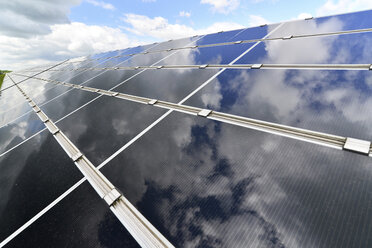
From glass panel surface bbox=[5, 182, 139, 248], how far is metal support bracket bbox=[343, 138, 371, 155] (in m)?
2.74

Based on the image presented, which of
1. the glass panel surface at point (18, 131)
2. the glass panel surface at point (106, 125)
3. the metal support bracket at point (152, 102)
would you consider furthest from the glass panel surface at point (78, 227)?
the glass panel surface at point (18, 131)

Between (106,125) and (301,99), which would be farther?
(106,125)

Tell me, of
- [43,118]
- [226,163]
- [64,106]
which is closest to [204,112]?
[226,163]

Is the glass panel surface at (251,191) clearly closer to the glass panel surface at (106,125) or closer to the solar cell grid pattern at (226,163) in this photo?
the solar cell grid pattern at (226,163)

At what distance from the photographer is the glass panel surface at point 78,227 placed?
2.22 m

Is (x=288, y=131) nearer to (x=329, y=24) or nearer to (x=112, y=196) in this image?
(x=112, y=196)

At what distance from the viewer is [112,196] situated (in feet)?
8.80

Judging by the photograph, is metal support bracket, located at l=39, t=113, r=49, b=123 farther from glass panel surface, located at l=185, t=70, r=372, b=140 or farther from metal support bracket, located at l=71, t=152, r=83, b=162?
glass panel surface, located at l=185, t=70, r=372, b=140

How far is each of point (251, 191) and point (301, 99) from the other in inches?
83.8

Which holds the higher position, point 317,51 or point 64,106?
point 317,51

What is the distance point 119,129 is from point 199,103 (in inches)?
77.4

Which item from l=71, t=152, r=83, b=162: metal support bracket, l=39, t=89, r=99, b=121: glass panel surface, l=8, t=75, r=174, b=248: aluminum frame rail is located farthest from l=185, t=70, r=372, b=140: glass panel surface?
l=39, t=89, r=99, b=121: glass panel surface

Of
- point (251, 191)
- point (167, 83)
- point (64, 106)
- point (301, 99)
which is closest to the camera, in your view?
point (251, 191)

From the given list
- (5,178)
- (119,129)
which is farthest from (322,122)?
(5,178)
